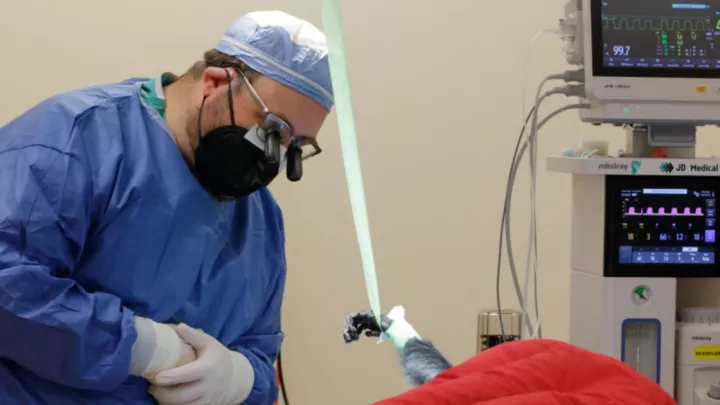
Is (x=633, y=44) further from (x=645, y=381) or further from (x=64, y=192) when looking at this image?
(x=64, y=192)

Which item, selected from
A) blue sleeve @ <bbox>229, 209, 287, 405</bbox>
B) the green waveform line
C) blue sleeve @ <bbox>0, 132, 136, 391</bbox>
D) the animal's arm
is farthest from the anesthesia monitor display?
blue sleeve @ <bbox>0, 132, 136, 391</bbox>

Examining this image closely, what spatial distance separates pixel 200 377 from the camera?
4.56 ft

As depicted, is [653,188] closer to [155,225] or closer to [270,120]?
[270,120]

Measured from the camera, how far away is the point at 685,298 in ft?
6.51

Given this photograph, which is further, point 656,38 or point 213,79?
point 656,38

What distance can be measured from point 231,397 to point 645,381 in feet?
2.54

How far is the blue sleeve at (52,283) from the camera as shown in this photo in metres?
1.18

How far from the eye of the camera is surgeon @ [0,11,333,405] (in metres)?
1.21

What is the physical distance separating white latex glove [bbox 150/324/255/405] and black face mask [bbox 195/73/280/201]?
0.26 metres

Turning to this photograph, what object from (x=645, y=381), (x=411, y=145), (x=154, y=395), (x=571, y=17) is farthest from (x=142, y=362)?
(x=411, y=145)

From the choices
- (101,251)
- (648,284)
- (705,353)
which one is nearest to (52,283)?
(101,251)

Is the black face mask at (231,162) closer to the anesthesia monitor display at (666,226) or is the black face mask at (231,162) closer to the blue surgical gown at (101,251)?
the blue surgical gown at (101,251)

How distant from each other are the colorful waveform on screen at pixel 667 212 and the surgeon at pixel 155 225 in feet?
2.59

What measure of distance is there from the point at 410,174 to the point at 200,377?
1.47m
